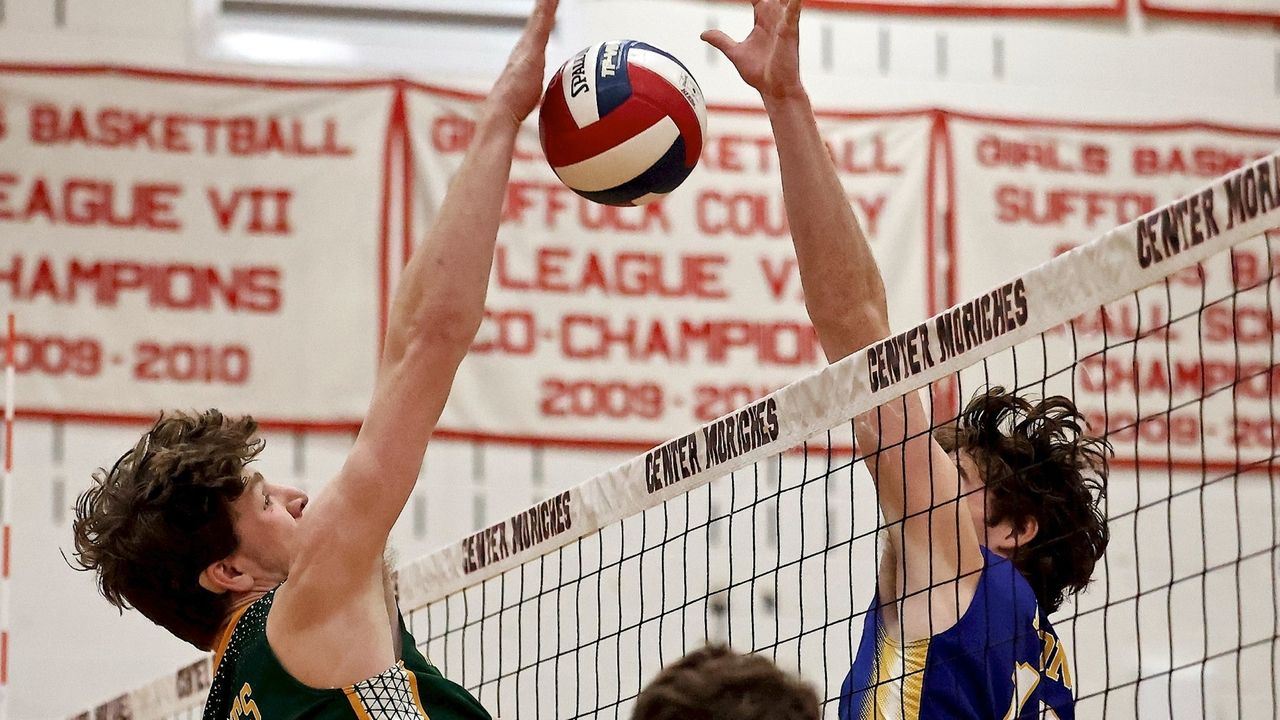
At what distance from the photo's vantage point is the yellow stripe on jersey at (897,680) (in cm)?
302

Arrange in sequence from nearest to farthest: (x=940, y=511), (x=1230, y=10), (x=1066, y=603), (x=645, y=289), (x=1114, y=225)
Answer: (x=940, y=511), (x=1066, y=603), (x=645, y=289), (x=1114, y=225), (x=1230, y=10)

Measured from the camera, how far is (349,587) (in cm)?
269

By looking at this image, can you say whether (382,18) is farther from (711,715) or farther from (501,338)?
(711,715)

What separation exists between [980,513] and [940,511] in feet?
1.27

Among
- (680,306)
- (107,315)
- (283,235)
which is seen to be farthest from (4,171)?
(680,306)

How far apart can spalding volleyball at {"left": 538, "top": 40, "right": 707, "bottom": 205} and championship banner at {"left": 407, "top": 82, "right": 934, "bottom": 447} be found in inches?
208

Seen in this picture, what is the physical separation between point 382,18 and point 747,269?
2582 mm

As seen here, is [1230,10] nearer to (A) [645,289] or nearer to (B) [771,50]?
(A) [645,289]

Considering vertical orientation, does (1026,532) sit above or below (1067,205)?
below

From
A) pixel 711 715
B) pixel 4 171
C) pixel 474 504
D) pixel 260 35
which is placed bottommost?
pixel 711 715

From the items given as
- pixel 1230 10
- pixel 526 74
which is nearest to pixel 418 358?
pixel 526 74

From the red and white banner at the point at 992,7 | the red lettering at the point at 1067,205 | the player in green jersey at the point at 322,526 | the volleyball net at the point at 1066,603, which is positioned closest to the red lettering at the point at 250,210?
the volleyball net at the point at 1066,603

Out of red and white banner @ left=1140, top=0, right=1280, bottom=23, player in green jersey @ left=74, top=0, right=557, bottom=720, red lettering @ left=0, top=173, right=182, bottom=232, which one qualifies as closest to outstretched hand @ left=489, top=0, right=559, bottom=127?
player in green jersey @ left=74, top=0, right=557, bottom=720

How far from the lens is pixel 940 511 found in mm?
3049
